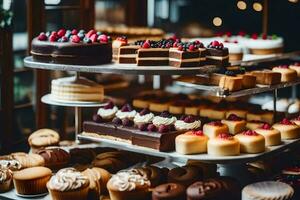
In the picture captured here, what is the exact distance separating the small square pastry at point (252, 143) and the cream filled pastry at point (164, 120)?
0.53 m

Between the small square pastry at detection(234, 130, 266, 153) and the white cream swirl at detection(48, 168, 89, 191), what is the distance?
1.12 metres

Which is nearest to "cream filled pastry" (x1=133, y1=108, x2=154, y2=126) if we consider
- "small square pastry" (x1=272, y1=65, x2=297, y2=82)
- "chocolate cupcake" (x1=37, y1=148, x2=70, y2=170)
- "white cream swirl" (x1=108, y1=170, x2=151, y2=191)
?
"white cream swirl" (x1=108, y1=170, x2=151, y2=191)

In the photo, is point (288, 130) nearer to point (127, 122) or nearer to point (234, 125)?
point (234, 125)

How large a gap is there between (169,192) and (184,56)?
983mm

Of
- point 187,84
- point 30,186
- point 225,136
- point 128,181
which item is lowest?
point 30,186

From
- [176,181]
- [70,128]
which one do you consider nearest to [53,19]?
[70,128]

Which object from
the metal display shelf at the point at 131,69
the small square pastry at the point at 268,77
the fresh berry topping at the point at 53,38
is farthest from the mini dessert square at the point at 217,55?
the fresh berry topping at the point at 53,38

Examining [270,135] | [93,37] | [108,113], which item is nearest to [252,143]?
[270,135]

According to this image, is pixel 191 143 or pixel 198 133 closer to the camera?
pixel 191 143

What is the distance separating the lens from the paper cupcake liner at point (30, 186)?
4660 millimetres

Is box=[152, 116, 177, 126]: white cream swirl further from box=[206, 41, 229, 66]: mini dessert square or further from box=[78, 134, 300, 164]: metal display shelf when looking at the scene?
box=[206, 41, 229, 66]: mini dessert square

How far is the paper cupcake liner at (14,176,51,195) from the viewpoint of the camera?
15.3 feet

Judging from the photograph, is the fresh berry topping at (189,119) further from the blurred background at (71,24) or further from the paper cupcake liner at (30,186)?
the blurred background at (71,24)

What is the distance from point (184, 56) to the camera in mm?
4715
